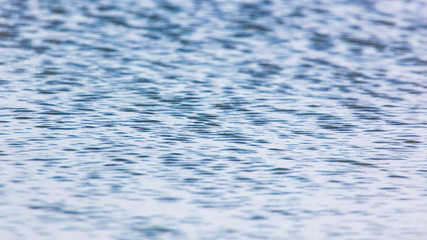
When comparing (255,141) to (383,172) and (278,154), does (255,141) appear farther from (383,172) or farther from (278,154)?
(383,172)

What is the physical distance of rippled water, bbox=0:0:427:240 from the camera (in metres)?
4.58

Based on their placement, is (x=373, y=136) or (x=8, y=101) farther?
(x=8, y=101)

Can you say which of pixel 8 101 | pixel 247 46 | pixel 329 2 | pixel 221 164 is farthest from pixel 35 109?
pixel 329 2

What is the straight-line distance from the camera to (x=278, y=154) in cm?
561

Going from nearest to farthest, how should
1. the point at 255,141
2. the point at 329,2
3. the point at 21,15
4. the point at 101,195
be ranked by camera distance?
the point at 101,195 → the point at 255,141 → the point at 21,15 → the point at 329,2

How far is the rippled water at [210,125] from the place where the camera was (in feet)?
15.0

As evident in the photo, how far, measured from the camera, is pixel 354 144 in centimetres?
588

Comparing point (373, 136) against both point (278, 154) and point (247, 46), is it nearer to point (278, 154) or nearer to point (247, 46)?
point (278, 154)

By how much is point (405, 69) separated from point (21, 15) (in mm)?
4724

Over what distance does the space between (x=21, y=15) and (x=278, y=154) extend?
536 cm

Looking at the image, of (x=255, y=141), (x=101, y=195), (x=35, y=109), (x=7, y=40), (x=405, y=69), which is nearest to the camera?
(x=101, y=195)

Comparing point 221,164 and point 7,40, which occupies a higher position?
point 7,40

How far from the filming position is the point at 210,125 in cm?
620

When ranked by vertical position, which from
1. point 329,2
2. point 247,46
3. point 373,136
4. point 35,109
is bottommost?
point 373,136
